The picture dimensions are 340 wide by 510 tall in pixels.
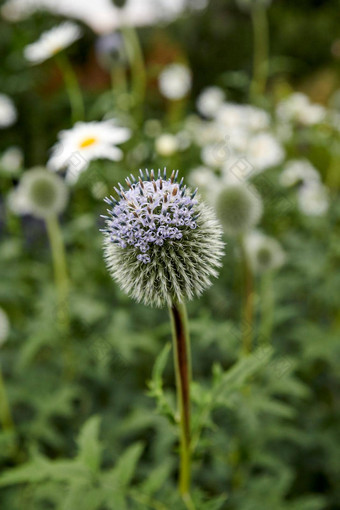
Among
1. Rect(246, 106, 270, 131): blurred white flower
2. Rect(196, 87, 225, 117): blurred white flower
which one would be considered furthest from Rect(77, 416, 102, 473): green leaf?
Rect(196, 87, 225, 117): blurred white flower

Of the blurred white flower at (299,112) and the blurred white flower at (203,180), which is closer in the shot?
the blurred white flower at (203,180)

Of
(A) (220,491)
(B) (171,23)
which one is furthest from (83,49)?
(A) (220,491)

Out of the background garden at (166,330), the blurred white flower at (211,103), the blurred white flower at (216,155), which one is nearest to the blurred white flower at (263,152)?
the background garden at (166,330)

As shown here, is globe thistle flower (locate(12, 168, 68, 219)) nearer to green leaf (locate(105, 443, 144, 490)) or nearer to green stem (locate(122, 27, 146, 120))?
green stem (locate(122, 27, 146, 120))

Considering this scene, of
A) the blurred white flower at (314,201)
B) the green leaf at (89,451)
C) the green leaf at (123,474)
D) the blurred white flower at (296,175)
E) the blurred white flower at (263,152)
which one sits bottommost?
the green leaf at (123,474)

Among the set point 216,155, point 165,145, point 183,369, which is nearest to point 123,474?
point 183,369

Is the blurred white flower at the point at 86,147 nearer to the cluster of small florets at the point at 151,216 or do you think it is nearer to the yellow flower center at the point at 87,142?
the yellow flower center at the point at 87,142
